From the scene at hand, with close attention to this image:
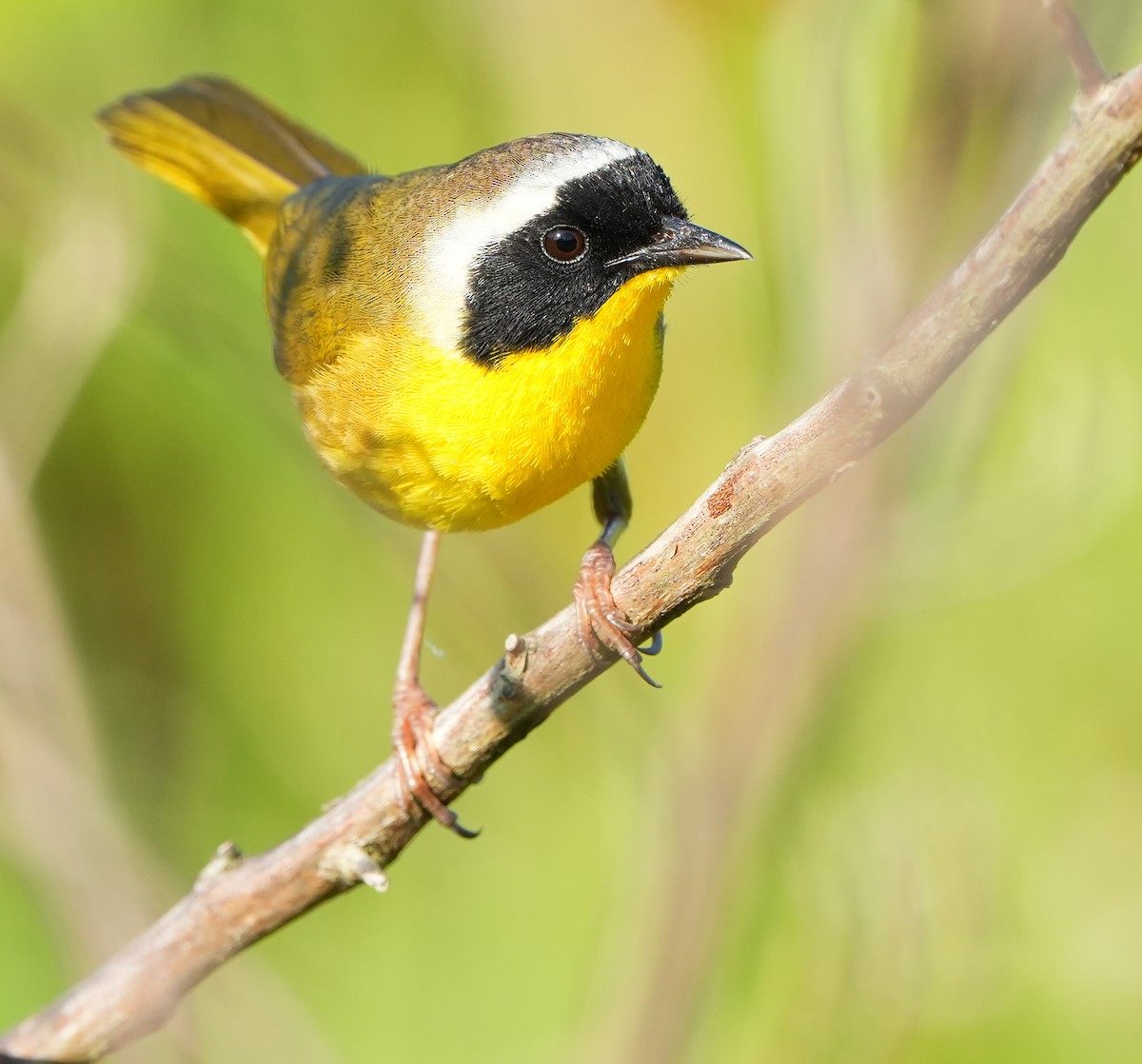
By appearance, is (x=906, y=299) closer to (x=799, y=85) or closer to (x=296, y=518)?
(x=799, y=85)

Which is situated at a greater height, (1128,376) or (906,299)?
(906,299)

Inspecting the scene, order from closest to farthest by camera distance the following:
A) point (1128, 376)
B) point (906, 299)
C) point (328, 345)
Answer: point (906, 299) < point (328, 345) < point (1128, 376)

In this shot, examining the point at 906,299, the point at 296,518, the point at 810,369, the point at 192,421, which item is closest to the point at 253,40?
the point at 192,421

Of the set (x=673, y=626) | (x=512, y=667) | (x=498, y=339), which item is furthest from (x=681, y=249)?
(x=673, y=626)

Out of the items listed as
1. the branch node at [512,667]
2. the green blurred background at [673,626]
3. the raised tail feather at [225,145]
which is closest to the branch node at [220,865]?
the green blurred background at [673,626]

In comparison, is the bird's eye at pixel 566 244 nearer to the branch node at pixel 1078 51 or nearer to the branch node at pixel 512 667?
the branch node at pixel 512 667

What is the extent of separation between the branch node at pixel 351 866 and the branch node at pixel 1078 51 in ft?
6.45

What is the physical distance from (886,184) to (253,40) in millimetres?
3509

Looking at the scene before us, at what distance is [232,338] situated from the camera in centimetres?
385

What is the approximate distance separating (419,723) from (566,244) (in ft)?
4.31

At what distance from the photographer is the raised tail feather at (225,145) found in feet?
15.3

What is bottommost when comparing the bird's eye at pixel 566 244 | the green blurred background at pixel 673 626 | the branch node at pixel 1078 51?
the green blurred background at pixel 673 626

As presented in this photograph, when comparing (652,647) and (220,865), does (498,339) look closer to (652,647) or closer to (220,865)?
(652,647)

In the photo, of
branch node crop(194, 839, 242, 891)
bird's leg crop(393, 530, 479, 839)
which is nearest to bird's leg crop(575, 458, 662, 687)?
bird's leg crop(393, 530, 479, 839)
